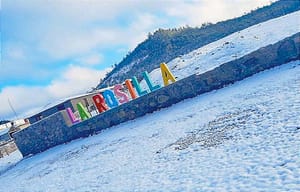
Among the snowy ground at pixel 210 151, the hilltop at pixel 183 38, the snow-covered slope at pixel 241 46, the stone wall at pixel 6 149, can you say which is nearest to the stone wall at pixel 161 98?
the snowy ground at pixel 210 151

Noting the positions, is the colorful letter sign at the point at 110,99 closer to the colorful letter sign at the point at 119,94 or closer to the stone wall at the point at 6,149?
the colorful letter sign at the point at 119,94

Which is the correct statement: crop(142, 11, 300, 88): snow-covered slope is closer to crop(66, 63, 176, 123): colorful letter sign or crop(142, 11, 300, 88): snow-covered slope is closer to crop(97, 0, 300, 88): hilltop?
crop(66, 63, 176, 123): colorful letter sign

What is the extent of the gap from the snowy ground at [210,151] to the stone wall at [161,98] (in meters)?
0.70

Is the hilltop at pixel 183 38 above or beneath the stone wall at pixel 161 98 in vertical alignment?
above

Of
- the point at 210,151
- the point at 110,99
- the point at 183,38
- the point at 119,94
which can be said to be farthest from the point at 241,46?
the point at 183,38

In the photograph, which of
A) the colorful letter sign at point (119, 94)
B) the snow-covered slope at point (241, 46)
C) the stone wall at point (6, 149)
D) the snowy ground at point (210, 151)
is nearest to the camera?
the snowy ground at point (210, 151)

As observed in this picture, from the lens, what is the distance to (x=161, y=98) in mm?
16484

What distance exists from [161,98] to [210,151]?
912cm

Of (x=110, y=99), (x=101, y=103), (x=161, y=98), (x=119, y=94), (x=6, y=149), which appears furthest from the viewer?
(x=6, y=149)

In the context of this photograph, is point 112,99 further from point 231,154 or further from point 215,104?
point 231,154

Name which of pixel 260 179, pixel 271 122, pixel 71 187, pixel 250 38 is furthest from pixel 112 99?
pixel 250 38

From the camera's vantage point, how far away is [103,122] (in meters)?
18.3

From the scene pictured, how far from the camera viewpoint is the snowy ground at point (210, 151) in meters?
5.72

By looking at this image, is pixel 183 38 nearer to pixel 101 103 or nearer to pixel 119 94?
pixel 119 94
